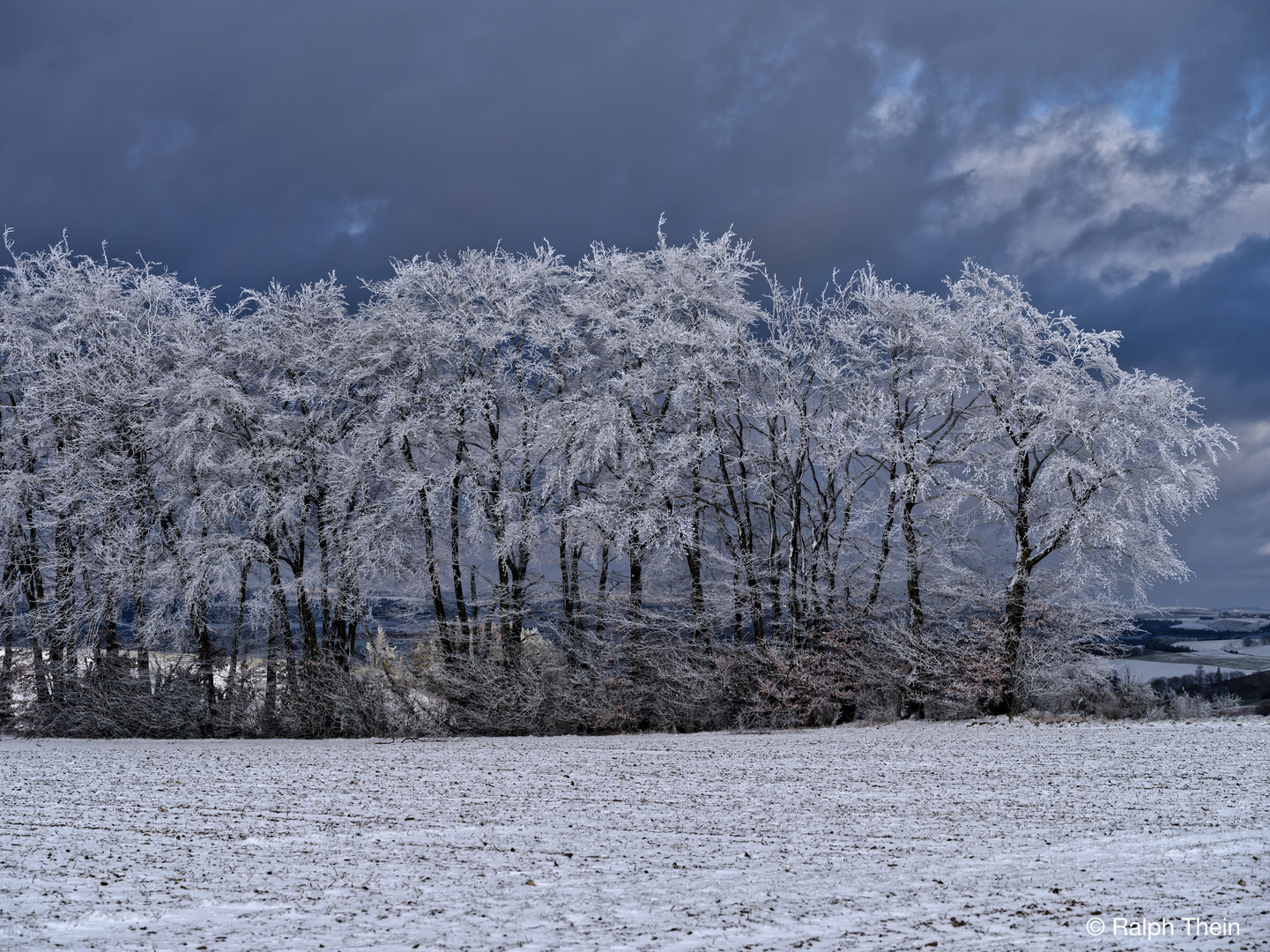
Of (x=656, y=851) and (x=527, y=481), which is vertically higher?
(x=527, y=481)

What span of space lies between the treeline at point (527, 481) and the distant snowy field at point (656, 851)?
500cm

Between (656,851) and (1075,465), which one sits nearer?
(656,851)

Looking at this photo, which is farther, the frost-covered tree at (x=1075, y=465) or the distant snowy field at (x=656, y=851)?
the frost-covered tree at (x=1075, y=465)

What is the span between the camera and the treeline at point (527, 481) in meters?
19.5

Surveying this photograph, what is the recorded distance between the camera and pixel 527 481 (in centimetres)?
2139

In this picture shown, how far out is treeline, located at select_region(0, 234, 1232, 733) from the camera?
1955 cm

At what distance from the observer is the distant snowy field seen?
6.18 metres

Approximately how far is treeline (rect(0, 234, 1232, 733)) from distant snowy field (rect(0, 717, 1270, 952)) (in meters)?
5.00

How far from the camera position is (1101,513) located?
60.5 feet

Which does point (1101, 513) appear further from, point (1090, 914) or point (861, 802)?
point (1090, 914)

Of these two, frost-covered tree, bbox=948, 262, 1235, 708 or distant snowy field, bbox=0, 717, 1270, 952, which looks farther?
frost-covered tree, bbox=948, 262, 1235, 708

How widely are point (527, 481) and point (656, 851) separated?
539 inches

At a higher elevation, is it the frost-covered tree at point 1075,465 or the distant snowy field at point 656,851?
the frost-covered tree at point 1075,465

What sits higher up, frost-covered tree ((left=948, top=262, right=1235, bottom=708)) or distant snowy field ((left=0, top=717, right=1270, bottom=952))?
frost-covered tree ((left=948, top=262, right=1235, bottom=708))
